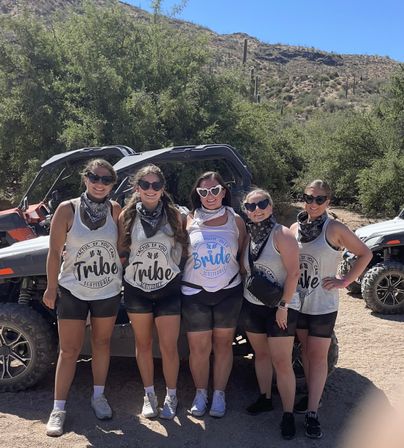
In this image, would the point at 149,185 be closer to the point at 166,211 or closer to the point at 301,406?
the point at 166,211

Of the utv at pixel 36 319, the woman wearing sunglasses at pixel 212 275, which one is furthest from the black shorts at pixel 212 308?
the utv at pixel 36 319

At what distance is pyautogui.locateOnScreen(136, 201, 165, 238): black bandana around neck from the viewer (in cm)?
350

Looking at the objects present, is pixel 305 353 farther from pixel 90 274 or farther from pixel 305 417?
pixel 90 274

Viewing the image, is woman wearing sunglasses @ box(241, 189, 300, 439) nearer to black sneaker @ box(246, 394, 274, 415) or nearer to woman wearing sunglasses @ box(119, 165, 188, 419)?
black sneaker @ box(246, 394, 274, 415)

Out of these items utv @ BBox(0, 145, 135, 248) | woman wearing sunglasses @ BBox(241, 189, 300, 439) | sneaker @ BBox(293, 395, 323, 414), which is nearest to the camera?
woman wearing sunglasses @ BBox(241, 189, 300, 439)

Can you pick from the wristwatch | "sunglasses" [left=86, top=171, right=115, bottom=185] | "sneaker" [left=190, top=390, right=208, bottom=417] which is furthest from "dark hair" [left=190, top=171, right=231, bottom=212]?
"sneaker" [left=190, top=390, right=208, bottom=417]

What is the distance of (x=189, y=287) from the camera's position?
357cm

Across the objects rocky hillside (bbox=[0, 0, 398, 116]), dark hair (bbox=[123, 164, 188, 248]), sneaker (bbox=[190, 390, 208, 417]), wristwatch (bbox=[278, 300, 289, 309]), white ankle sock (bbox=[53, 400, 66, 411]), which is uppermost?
rocky hillside (bbox=[0, 0, 398, 116])

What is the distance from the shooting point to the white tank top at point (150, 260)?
3498 millimetres

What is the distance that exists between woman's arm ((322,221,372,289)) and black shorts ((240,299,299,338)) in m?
0.32

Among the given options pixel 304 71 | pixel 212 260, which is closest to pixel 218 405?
pixel 212 260

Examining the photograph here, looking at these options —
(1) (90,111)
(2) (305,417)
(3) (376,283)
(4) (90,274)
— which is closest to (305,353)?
(2) (305,417)

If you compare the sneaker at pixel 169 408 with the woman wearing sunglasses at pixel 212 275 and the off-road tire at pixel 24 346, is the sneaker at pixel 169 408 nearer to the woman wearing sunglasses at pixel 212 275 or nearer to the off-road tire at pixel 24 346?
the woman wearing sunglasses at pixel 212 275

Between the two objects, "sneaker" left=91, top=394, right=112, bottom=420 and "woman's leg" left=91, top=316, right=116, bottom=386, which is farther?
"sneaker" left=91, top=394, right=112, bottom=420
